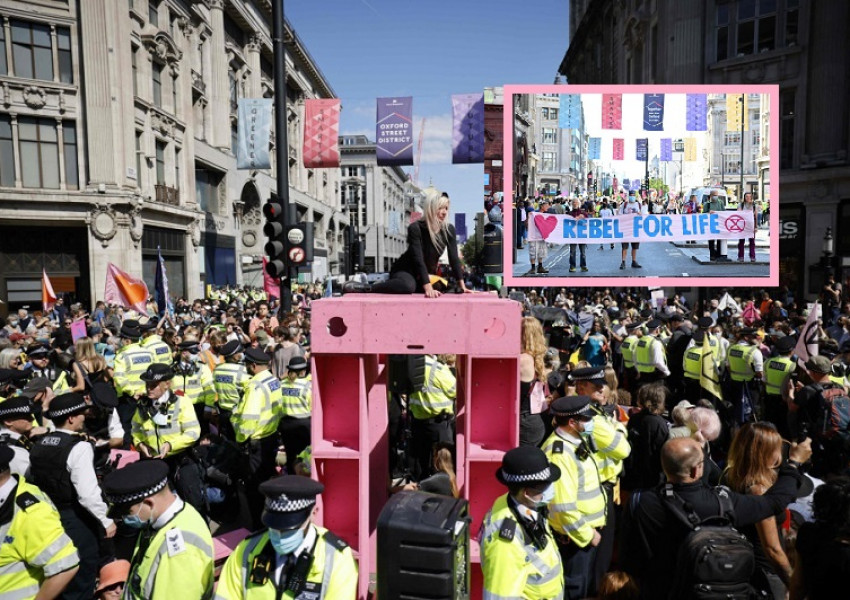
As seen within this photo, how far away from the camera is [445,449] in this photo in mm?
4879

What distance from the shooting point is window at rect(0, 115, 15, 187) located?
21.1 m

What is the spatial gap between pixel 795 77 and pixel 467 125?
46.8 ft

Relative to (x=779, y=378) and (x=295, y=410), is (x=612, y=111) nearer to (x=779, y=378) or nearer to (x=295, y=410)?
(x=779, y=378)

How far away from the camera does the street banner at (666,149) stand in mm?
15336

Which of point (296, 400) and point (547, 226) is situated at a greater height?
point (547, 226)

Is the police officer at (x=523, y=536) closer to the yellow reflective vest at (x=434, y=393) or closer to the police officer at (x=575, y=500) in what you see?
the police officer at (x=575, y=500)

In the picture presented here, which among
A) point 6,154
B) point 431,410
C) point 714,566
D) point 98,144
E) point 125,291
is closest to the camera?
point 714,566

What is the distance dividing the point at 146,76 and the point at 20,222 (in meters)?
7.94

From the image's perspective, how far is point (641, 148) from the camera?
50.4 feet

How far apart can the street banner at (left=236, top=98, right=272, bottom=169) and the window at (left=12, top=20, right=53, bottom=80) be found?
7.05m

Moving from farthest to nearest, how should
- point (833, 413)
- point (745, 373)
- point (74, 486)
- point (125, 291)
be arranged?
point (125, 291), point (745, 373), point (833, 413), point (74, 486)

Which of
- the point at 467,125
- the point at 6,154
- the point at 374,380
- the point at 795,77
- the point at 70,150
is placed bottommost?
the point at 374,380

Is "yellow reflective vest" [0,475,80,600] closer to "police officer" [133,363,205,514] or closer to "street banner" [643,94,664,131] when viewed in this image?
"police officer" [133,363,205,514]

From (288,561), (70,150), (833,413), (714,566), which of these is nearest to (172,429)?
(288,561)
